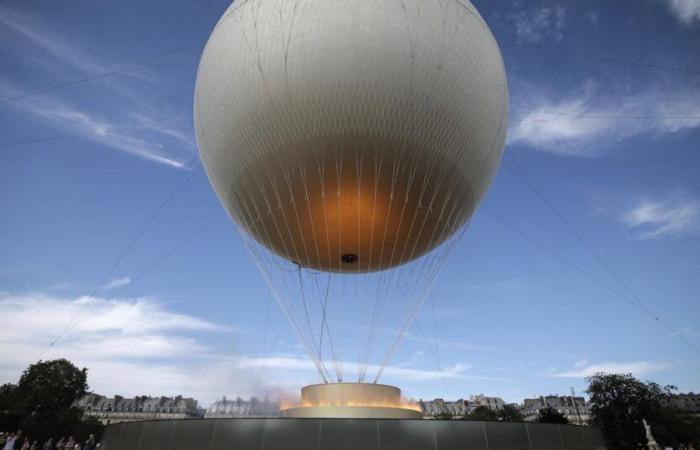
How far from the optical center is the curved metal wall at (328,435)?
9078 millimetres

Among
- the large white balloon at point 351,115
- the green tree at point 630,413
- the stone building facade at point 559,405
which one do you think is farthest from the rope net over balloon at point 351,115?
the stone building facade at point 559,405

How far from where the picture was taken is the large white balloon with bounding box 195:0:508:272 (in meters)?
11.4

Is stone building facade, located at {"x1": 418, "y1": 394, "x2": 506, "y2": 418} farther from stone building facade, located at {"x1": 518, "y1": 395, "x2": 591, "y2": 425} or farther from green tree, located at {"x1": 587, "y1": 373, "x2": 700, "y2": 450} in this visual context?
green tree, located at {"x1": 587, "y1": 373, "x2": 700, "y2": 450}

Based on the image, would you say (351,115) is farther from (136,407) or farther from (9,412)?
(136,407)

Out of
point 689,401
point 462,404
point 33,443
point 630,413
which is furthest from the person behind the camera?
point 462,404

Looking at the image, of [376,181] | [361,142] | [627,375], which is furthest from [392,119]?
[627,375]

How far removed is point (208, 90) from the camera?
13.5m

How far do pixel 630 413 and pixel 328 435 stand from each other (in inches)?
2252

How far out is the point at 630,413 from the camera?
5028 centimetres

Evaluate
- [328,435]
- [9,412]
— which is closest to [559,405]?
[9,412]

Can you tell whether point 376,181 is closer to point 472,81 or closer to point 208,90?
point 472,81

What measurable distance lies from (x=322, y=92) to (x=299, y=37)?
65.4 inches

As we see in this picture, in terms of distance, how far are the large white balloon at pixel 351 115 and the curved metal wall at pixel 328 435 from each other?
6764mm

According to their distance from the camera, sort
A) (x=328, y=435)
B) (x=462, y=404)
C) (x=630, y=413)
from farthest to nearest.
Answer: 1. (x=462, y=404)
2. (x=630, y=413)
3. (x=328, y=435)
